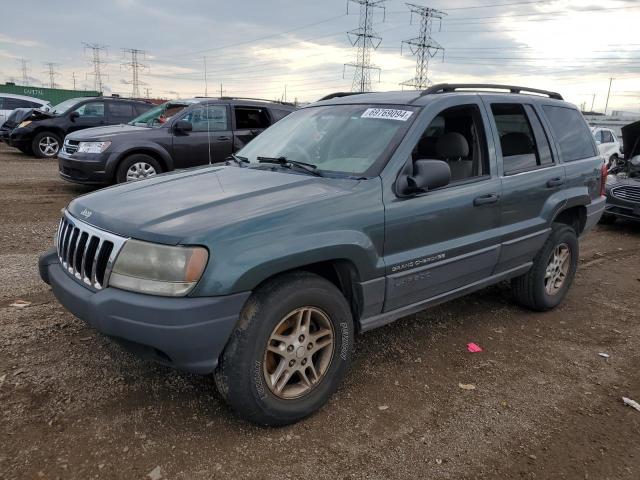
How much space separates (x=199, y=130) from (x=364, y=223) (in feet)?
23.5

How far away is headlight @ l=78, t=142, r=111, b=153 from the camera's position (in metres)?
8.54

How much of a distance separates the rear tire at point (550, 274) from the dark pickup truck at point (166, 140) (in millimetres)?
5739

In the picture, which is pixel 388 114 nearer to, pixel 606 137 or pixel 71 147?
pixel 71 147

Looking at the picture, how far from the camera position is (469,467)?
2635 millimetres

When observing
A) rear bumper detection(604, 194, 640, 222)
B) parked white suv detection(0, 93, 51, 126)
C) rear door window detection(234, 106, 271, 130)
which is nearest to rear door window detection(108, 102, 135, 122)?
rear door window detection(234, 106, 271, 130)

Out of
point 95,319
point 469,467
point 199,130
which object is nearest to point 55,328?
point 95,319

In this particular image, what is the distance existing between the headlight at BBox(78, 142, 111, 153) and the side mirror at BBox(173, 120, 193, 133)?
113cm

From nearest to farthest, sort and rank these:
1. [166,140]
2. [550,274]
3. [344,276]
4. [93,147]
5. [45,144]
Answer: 1. [344,276]
2. [550,274]
3. [93,147]
4. [166,140]
5. [45,144]

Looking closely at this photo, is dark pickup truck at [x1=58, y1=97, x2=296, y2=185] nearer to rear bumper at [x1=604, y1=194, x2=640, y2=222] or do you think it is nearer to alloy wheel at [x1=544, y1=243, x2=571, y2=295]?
alloy wheel at [x1=544, y1=243, x2=571, y2=295]

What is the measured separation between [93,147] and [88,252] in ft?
21.5

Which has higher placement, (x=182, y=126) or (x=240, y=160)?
(x=182, y=126)

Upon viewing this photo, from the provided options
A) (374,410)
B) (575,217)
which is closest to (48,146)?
(575,217)

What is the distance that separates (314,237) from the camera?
275 cm

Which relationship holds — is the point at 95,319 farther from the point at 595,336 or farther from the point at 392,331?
the point at 595,336
